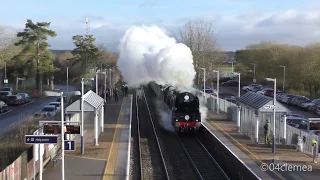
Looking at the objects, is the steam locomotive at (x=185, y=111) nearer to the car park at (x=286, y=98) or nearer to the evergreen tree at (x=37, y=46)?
the car park at (x=286, y=98)

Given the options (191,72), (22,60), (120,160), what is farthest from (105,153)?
(22,60)

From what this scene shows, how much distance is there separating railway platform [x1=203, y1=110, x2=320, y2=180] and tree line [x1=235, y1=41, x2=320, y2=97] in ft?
120

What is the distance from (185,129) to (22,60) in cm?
3911

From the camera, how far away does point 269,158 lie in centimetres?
2211

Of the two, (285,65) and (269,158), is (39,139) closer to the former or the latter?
(269,158)

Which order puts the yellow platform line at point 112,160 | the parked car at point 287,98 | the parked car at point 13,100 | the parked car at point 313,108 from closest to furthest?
the yellow platform line at point 112,160
the parked car at point 313,108
the parked car at point 13,100
the parked car at point 287,98

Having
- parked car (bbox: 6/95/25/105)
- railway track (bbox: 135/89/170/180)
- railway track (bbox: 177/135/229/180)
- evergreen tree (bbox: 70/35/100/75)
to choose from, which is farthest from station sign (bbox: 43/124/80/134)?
evergreen tree (bbox: 70/35/100/75)

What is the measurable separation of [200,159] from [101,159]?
5.65 meters

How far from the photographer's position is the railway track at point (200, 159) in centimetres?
2123

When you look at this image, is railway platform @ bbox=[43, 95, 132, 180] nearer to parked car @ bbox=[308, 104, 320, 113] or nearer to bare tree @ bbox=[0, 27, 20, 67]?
parked car @ bbox=[308, 104, 320, 113]

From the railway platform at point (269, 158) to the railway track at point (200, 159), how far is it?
4.08 feet

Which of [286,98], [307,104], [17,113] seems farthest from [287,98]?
[17,113]

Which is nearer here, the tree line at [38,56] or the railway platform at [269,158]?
the railway platform at [269,158]

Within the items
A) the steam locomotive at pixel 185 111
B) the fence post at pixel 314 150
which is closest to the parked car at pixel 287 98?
the steam locomotive at pixel 185 111
